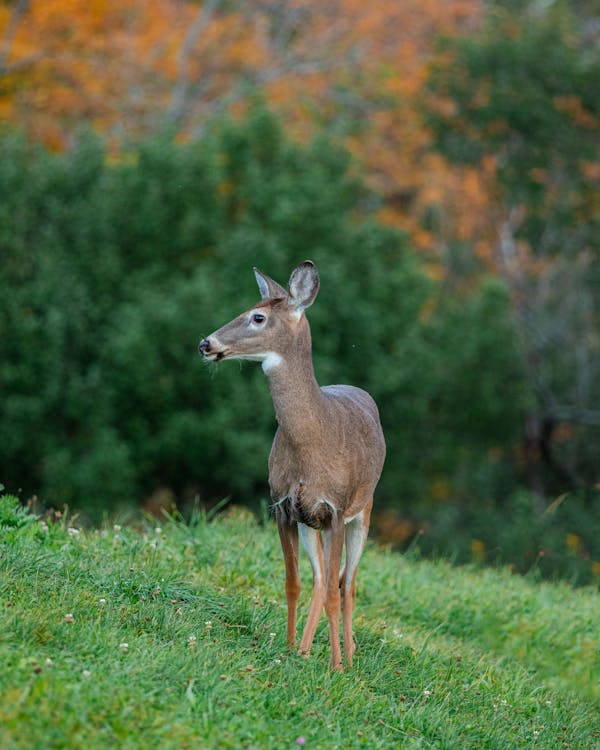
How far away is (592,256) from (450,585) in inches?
606

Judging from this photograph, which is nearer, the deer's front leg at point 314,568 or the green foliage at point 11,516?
the deer's front leg at point 314,568

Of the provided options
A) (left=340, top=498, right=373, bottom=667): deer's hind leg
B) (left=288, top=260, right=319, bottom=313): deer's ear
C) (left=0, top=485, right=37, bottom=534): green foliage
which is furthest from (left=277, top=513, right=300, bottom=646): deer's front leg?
(left=0, top=485, right=37, bottom=534): green foliage

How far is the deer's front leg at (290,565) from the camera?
21.9 feet

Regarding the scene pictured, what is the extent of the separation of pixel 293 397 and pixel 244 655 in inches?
52.1

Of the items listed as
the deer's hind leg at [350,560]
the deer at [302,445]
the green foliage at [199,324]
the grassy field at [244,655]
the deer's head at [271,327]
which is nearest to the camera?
the grassy field at [244,655]

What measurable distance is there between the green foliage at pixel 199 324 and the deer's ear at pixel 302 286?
14.3 m

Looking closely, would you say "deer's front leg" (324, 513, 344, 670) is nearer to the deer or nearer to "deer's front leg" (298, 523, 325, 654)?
the deer

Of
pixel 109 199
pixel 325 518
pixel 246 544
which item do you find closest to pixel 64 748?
pixel 325 518

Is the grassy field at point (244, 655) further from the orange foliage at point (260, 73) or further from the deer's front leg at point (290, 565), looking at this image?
the orange foliage at point (260, 73)

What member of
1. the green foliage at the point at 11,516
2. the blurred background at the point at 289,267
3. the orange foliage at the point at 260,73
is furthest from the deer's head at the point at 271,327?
the orange foliage at the point at 260,73

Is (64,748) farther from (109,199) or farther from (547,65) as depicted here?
(547,65)

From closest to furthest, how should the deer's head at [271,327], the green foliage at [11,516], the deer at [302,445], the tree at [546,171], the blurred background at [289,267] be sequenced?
the deer's head at [271,327]
the deer at [302,445]
the green foliage at [11,516]
the blurred background at [289,267]
the tree at [546,171]

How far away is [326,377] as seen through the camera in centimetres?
2159

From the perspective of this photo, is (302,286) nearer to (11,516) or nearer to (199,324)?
(11,516)
